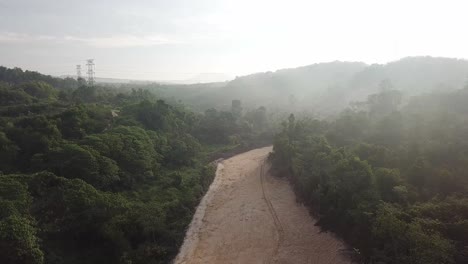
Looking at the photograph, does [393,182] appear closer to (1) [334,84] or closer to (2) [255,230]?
(2) [255,230]

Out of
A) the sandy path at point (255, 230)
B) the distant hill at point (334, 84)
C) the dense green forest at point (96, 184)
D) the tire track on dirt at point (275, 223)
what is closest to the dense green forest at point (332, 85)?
the distant hill at point (334, 84)

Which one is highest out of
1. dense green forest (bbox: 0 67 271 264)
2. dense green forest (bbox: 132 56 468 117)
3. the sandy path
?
dense green forest (bbox: 132 56 468 117)

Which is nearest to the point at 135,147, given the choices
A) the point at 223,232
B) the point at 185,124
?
the point at 223,232

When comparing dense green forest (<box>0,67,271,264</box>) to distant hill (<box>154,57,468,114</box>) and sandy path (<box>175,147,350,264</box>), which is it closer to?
Result: sandy path (<box>175,147,350,264</box>)

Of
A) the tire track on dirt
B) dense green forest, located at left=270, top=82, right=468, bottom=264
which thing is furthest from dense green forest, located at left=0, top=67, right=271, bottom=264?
dense green forest, located at left=270, top=82, right=468, bottom=264

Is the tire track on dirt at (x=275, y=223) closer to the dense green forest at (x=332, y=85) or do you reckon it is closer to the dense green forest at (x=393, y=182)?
the dense green forest at (x=393, y=182)

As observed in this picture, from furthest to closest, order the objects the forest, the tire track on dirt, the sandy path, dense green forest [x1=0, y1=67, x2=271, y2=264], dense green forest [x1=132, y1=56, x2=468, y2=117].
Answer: dense green forest [x1=132, y1=56, x2=468, y2=117] → the tire track on dirt → the sandy path → dense green forest [x1=0, y1=67, x2=271, y2=264] → the forest

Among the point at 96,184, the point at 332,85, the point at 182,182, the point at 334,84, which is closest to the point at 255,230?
the point at 182,182
